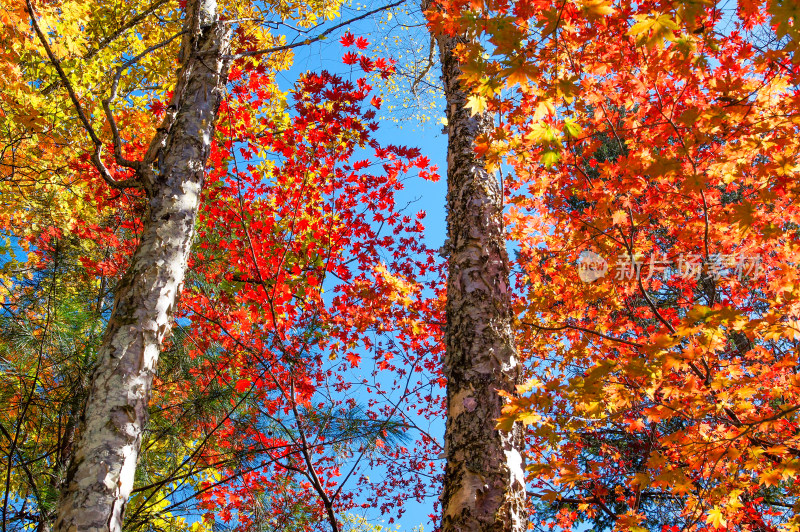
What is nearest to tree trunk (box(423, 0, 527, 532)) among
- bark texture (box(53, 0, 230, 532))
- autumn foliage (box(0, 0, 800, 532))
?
autumn foliage (box(0, 0, 800, 532))

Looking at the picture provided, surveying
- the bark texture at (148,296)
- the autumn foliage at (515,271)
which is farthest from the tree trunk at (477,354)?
the bark texture at (148,296)

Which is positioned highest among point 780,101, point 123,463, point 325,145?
point 325,145

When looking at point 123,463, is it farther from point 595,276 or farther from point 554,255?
point 554,255

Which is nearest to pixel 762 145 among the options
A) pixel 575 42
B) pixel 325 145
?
pixel 575 42

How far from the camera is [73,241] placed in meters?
6.84

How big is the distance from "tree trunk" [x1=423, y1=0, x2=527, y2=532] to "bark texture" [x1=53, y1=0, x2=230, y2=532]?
5.49 ft

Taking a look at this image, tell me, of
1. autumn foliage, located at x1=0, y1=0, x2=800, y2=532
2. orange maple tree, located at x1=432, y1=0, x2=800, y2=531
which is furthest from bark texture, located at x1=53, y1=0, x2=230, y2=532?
orange maple tree, located at x1=432, y1=0, x2=800, y2=531

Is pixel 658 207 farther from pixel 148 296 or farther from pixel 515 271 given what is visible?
pixel 148 296

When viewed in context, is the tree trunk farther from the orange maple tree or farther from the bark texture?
the bark texture

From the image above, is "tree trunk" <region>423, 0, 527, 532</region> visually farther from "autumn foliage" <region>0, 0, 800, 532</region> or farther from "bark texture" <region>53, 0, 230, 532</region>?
"bark texture" <region>53, 0, 230, 532</region>

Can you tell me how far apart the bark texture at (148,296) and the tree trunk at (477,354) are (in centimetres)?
167

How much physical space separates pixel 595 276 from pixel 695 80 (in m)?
2.06

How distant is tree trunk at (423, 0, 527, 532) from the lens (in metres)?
2.29

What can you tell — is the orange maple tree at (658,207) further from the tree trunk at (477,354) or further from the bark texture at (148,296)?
the bark texture at (148,296)
